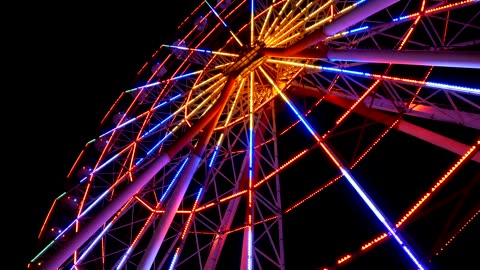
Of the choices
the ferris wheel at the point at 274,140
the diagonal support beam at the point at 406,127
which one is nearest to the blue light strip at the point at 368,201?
the ferris wheel at the point at 274,140

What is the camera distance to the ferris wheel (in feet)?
19.3

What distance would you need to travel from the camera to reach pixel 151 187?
9.26m

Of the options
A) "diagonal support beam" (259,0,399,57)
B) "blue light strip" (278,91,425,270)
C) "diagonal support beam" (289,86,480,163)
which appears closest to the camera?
"blue light strip" (278,91,425,270)

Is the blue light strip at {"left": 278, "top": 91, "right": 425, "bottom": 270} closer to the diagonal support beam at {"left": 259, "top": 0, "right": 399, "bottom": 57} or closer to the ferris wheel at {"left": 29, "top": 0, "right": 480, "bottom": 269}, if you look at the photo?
the ferris wheel at {"left": 29, "top": 0, "right": 480, "bottom": 269}

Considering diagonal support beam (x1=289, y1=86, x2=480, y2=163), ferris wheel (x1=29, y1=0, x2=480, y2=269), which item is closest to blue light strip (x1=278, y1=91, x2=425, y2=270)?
ferris wheel (x1=29, y1=0, x2=480, y2=269)

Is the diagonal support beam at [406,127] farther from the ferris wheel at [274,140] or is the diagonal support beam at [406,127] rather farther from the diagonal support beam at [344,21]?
the diagonal support beam at [344,21]

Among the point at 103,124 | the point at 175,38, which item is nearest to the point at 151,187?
the point at 103,124

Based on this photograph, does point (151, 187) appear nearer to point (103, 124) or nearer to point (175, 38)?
point (103, 124)

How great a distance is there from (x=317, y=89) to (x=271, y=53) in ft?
5.49

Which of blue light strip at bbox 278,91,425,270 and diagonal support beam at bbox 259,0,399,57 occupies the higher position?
diagonal support beam at bbox 259,0,399,57

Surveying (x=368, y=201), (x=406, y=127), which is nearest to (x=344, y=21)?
(x=368, y=201)

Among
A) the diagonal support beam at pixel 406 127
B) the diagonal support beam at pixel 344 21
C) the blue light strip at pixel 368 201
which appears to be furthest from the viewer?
the diagonal support beam at pixel 406 127

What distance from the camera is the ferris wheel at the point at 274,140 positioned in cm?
589

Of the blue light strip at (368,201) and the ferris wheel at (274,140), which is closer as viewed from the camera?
the blue light strip at (368,201)
